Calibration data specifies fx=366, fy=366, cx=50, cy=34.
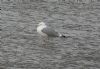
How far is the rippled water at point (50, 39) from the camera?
13241mm

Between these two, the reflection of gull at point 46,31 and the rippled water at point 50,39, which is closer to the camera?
the rippled water at point 50,39

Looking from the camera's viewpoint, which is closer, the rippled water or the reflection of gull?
the rippled water

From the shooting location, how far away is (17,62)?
1306cm

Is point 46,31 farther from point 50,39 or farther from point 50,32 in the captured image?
point 50,39

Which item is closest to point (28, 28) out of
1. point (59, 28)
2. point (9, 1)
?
point (59, 28)

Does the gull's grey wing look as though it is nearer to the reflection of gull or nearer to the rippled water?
the reflection of gull

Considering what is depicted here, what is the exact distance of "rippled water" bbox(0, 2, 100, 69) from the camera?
43.4 feet

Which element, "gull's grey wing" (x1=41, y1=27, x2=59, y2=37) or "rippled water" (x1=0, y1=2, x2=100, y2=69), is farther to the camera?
"gull's grey wing" (x1=41, y1=27, x2=59, y2=37)

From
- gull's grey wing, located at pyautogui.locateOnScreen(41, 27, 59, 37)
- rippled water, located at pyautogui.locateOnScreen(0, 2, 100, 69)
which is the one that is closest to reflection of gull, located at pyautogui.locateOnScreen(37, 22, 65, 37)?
gull's grey wing, located at pyautogui.locateOnScreen(41, 27, 59, 37)

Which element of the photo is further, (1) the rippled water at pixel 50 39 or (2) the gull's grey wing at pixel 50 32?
(2) the gull's grey wing at pixel 50 32

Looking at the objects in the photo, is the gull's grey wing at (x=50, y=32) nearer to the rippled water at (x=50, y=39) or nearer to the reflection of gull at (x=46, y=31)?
the reflection of gull at (x=46, y=31)

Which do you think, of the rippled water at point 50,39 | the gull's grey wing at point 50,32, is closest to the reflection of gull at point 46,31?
the gull's grey wing at point 50,32

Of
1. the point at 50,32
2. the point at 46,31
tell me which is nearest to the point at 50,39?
the point at 50,32

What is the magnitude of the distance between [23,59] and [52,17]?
7.33 metres
